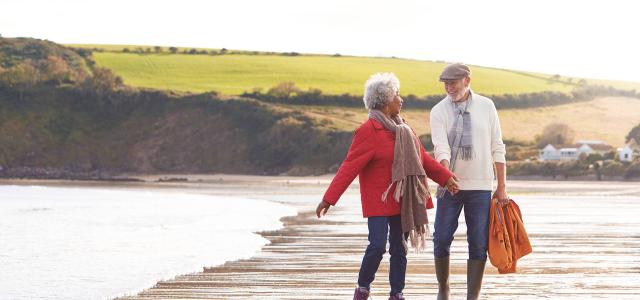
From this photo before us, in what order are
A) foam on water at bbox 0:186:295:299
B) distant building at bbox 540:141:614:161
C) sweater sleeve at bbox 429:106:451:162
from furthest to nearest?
distant building at bbox 540:141:614:161
foam on water at bbox 0:186:295:299
sweater sleeve at bbox 429:106:451:162

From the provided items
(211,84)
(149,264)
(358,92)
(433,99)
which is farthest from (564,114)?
(149,264)

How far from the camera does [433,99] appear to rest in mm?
102000

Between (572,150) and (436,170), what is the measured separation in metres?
72.7

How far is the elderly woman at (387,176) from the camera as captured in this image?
8.66 metres

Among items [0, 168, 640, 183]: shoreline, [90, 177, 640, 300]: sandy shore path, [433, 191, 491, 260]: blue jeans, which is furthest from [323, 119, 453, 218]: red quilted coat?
[0, 168, 640, 183]: shoreline

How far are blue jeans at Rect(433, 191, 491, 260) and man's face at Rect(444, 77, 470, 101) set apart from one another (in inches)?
30.1

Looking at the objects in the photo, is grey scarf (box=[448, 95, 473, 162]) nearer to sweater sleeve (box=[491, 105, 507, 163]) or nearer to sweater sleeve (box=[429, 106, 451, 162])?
sweater sleeve (box=[429, 106, 451, 162])

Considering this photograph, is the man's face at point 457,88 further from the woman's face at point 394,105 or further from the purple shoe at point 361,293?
the purple shoe at point 361,293

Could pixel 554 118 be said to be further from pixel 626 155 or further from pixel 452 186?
pixel 452 186

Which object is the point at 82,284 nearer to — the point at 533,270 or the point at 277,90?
the point at 533,270

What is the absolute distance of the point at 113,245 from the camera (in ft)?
59.8

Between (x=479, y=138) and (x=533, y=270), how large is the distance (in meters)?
3.53

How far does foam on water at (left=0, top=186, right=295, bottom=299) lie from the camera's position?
12.4 metres

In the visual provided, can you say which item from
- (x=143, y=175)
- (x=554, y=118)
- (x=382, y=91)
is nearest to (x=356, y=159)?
(x=382, y=91)
